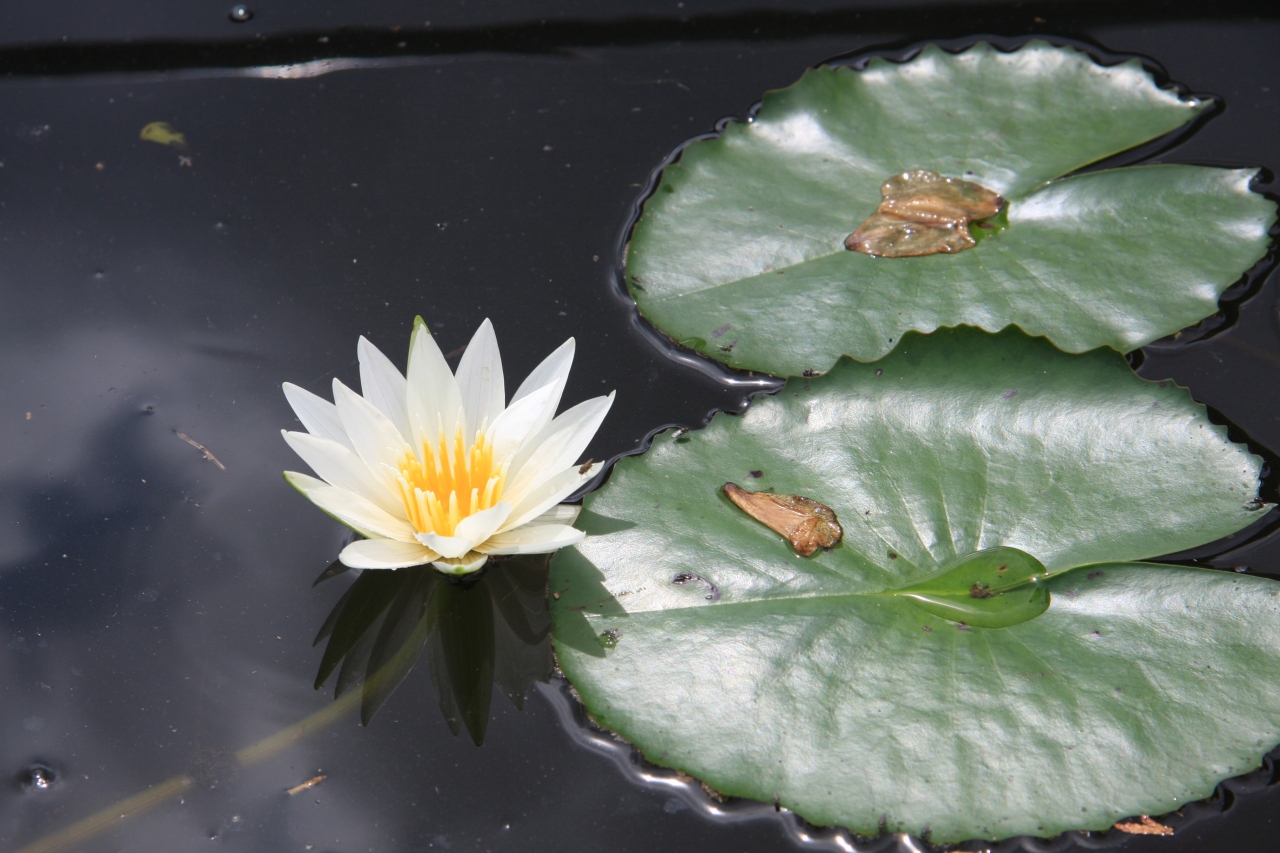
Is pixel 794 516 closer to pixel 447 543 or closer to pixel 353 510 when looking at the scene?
pixel 447 543

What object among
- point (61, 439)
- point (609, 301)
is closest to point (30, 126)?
point (61, 439)

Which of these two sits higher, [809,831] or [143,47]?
[143,47]

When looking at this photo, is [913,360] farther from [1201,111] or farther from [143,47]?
[143,47]

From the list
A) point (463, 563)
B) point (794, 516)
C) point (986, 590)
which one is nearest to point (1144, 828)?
point (986, 590)

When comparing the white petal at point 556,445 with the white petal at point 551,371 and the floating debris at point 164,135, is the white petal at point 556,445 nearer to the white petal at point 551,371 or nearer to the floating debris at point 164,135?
the white petal at point 551,371

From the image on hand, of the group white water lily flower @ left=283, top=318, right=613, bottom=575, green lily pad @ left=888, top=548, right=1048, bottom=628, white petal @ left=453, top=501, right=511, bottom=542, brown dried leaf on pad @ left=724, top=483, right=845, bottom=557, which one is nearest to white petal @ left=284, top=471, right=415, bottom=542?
white water lily flower @ left=283, top=318, right=613, bottom=575

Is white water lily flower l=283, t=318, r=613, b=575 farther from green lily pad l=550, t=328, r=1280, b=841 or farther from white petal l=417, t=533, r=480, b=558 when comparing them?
green lily pad l=550, t=328, r=1280, b=841

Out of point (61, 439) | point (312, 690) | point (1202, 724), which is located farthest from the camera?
point (61, 439)
